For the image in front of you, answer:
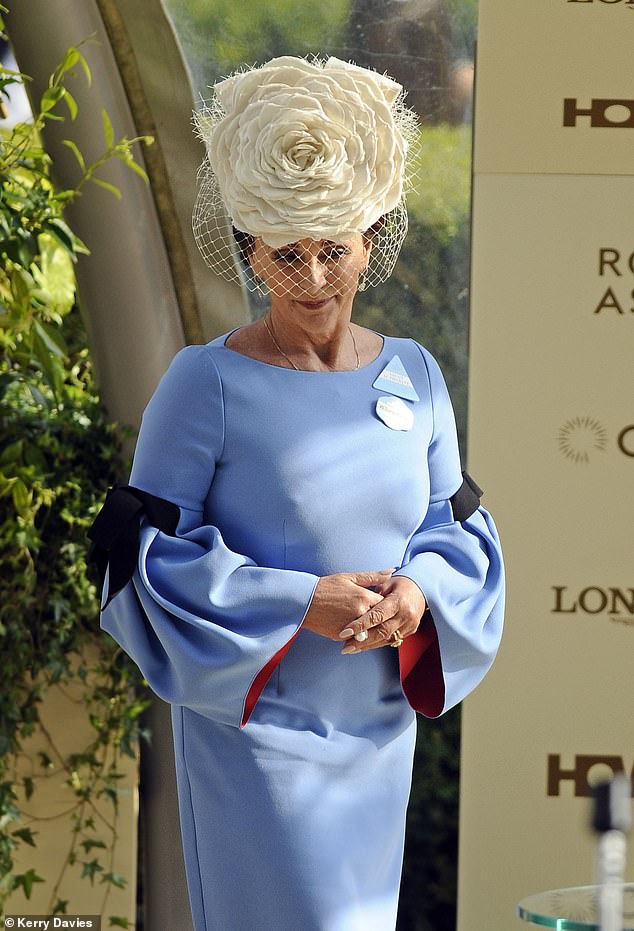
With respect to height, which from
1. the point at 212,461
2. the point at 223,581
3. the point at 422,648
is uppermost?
the point at 212,461

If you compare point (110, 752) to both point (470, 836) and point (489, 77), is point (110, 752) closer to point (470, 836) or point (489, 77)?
point (470, 836)

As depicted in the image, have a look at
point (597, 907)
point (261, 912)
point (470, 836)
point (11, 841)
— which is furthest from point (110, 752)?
point (597, 907)

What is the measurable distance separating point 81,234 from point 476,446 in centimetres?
126

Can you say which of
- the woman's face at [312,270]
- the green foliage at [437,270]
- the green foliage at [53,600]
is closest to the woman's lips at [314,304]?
the woman's face at [312,270]

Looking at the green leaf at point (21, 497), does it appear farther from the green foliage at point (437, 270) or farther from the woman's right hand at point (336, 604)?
the woman's right hand at point (336, 604)

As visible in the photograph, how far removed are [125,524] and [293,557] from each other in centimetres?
27

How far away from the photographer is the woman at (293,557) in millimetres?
2096

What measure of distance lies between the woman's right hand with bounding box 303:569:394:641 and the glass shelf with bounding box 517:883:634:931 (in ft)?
1.72

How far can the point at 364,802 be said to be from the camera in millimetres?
→ 2199

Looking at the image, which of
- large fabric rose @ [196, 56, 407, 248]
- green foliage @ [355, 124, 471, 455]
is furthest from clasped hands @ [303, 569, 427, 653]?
green foliage @ [355, 124, 471, 455]

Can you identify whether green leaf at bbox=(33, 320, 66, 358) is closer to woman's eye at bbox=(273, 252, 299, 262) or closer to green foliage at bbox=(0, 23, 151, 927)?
green foliage at bbox=(0, 23, 151, 927)

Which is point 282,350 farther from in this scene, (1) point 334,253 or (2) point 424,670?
(2) point 424,670

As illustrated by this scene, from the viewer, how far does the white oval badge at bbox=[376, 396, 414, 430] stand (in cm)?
222

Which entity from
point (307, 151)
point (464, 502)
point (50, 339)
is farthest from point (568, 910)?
point (50, 339)
